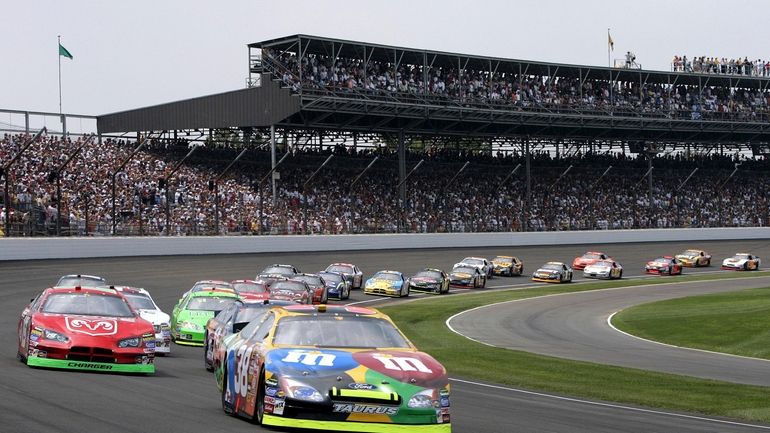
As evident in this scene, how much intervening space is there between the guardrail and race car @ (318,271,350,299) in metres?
11.8

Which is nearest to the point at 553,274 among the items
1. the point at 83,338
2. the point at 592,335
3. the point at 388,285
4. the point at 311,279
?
the point at 388,285

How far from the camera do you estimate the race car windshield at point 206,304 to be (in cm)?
2530

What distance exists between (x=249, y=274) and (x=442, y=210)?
938 inches

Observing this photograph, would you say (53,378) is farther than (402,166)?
No

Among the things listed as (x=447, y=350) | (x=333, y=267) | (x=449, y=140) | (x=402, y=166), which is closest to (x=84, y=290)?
(x=447, y=350)

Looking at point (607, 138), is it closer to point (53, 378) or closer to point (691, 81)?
point (691, 81)

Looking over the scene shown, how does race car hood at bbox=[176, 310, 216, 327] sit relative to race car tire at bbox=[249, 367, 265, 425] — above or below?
below

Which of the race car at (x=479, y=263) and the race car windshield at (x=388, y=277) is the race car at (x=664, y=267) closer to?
the race car at (x=479, y=263)

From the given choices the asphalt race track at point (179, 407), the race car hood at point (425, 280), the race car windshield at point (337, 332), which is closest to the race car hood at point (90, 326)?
the asphalt race track at point (179, 407)

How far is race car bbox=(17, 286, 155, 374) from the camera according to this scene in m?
16.0

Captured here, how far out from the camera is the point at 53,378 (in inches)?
588

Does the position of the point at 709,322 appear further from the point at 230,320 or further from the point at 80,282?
the point at 230,320

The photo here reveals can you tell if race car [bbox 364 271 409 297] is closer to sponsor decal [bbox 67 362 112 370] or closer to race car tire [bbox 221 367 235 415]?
sponsor decal [bbox 67 362 112 370]

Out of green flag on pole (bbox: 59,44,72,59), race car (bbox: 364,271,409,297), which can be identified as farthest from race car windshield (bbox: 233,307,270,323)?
green flag on pole (bbox: 59,44,72,59)
